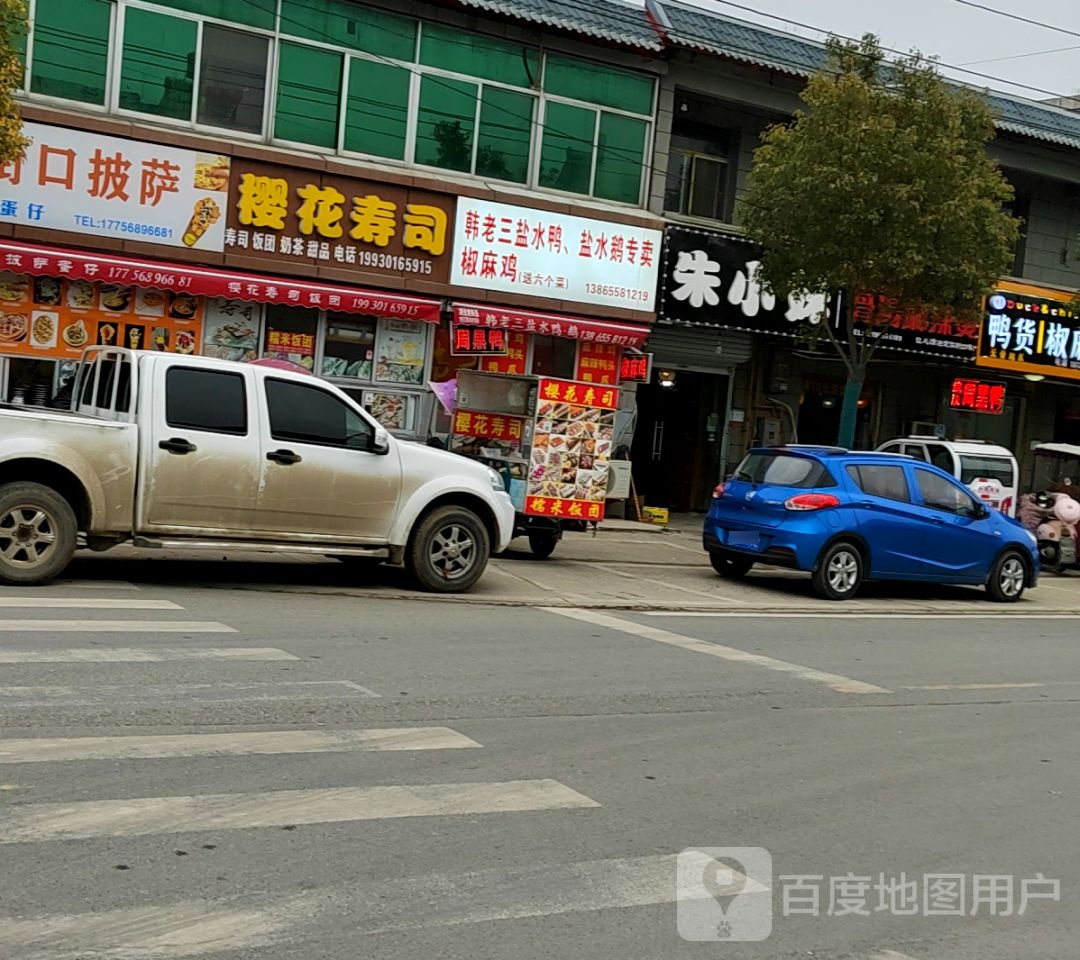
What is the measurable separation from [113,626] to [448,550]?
12.7ft

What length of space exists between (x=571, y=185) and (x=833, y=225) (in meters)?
4.64

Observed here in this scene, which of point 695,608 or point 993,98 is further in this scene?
point 993,98

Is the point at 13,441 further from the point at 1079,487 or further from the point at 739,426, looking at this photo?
the point at 1079,487

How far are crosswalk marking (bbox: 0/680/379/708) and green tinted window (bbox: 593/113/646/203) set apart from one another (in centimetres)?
1493

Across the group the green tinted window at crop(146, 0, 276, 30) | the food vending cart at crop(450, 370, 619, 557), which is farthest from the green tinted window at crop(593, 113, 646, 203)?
the food vending cart at crop(450, 370, 619, 557)

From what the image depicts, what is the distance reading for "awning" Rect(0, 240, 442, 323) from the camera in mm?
16469

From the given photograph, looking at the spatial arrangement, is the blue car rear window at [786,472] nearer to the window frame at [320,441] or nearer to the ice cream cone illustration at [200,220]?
the window frame at [320,441]

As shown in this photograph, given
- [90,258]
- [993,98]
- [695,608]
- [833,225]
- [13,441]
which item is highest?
[993,98]

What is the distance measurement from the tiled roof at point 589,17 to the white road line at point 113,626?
12.8 meters

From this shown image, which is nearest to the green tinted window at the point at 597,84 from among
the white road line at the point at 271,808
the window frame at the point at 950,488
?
the window frame at the point at 950,488

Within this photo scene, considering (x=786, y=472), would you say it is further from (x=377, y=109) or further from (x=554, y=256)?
(x=377, y=109)

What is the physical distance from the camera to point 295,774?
5.82 m

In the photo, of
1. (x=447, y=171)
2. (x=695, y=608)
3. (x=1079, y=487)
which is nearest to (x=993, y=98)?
(x=1079, y=487)

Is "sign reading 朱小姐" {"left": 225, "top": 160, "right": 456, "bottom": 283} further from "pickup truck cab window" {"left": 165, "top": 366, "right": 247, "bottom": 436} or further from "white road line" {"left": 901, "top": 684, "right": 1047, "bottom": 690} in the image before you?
"white road line" {"left": 901, "top": 684, "right": 1047, "bottom": 690}
